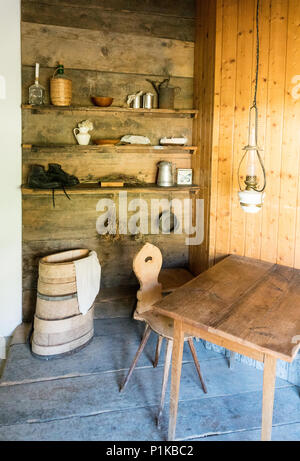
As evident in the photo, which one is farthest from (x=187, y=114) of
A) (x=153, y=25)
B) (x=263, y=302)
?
(x=263, y=302)

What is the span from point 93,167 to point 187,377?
1749mm

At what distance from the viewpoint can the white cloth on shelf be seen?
259 cm

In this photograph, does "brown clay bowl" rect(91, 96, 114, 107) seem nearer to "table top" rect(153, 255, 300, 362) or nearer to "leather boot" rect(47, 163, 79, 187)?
"leather boot" rect(47, 163, 79, 187)

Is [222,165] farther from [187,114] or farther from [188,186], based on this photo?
[187,114]

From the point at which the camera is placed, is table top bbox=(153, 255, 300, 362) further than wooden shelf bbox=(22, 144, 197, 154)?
No

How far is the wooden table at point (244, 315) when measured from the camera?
1519 mm

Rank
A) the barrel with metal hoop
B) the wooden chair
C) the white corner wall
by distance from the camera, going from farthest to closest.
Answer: the white corner wall → the barrel with metal hoop → the wooden chair

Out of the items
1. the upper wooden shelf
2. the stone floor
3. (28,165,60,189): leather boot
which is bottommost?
the stone floor

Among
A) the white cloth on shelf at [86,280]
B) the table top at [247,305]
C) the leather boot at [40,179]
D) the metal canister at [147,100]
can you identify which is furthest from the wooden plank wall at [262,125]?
the leather boot at [40,179]

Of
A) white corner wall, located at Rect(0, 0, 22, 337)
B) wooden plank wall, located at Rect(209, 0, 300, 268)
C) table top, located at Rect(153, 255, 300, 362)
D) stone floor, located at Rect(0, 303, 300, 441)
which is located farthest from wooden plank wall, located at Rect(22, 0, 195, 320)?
table top, located at Rect(153, 255, 300, 362)

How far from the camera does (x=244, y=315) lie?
68.6 inches

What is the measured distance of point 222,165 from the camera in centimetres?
265

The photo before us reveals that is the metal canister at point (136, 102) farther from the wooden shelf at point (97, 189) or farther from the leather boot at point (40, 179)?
the leather boot at point (40, 179)

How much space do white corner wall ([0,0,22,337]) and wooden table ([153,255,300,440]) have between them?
1.53m
